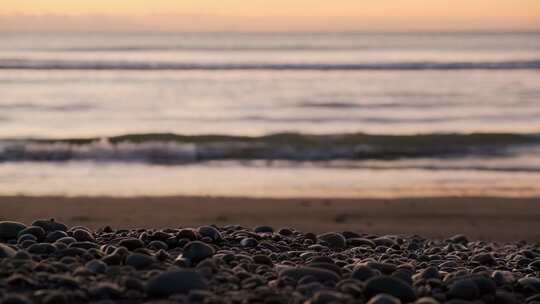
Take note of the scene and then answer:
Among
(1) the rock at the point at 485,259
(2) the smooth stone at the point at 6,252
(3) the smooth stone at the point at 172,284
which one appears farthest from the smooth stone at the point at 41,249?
(1) the rock at the point at 485,259

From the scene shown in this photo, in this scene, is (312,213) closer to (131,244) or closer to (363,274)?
(131,244)

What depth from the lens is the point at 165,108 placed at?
22703 mm

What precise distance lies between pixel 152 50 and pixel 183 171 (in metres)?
36.6

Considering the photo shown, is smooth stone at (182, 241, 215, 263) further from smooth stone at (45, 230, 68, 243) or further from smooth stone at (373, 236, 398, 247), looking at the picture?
smooth stone at (373, 236, 398, 247)

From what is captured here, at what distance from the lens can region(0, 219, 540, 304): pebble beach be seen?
3.56 meters

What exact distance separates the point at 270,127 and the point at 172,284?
14990 millimetres

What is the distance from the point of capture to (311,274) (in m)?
3.97

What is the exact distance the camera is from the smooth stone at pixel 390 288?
371cm

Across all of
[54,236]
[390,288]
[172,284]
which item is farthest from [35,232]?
[390,288]

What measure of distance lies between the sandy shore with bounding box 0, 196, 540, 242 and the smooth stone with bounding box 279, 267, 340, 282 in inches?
226

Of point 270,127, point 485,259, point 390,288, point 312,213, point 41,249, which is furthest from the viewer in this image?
point 270,127

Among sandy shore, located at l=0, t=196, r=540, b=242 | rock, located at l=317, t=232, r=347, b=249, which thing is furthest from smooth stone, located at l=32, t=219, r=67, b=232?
sandy shore, located at l=0, t=196, r=540, b=242

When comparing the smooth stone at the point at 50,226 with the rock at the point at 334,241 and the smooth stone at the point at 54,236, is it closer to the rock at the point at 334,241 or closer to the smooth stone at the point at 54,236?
the smooth stone at the point at 54,236

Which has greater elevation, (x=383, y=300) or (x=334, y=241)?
(x=334, y=241)
